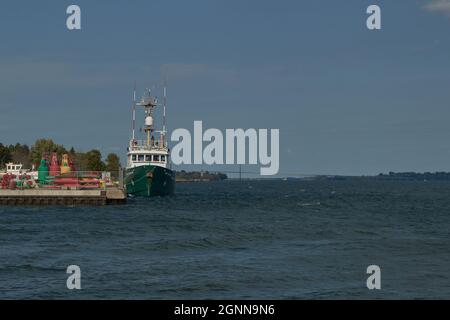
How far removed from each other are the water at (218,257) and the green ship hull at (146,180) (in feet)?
123

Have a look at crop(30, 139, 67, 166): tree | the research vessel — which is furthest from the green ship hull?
crop(30, 139, 67, 166): tree

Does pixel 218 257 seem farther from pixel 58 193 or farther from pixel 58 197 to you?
pixel 58 193

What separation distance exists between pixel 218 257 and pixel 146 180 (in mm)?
68035

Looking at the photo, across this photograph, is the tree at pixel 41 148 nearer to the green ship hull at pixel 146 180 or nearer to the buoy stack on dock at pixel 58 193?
the green ship hull at pixel 146 180

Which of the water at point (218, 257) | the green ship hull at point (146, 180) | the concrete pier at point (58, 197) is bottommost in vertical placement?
the water at point (218, 257)

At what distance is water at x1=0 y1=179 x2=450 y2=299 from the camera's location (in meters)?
29.7

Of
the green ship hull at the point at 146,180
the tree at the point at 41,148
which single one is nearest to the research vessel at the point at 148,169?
the green ship hull at the point at 146,180

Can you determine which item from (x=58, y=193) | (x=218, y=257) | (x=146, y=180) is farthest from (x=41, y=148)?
(x=218, y=257)

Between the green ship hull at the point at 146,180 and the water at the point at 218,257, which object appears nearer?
the water at the point at 218,257

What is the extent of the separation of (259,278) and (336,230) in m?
27.4

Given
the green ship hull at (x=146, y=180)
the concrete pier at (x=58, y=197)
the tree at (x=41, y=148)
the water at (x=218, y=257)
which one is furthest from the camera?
the tree at (x=41, y=148)

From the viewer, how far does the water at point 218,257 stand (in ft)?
97.5
